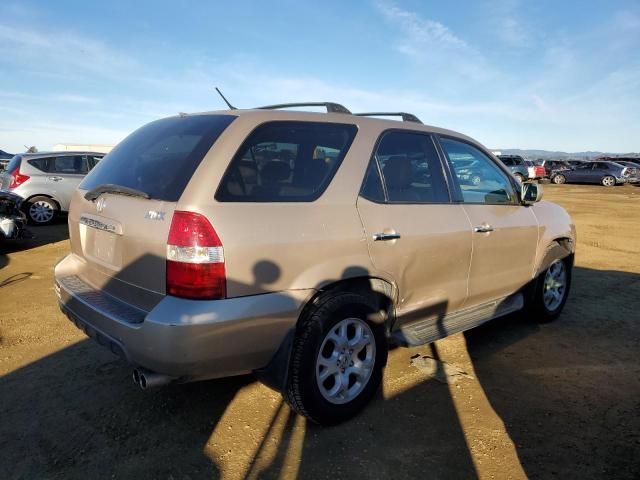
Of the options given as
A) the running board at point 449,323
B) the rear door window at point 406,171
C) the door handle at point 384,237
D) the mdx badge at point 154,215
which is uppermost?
the rear door window at point 406,171

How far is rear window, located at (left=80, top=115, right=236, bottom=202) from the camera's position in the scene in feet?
7.94

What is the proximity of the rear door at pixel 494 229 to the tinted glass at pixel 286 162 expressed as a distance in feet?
3.58

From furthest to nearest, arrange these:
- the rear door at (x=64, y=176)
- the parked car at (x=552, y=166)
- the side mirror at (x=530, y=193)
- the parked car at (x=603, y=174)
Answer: the parked car at (x=552, y=166) → the parked car at (x=603, y=174) → the rear door at (x=64, y=176) → the side mirror at (x=530, y=193)

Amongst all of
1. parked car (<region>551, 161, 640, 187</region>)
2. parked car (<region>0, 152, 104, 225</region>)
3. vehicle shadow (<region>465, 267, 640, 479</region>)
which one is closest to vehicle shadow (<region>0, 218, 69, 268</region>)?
parked car (<region>0, 152, 104, 225</region>)

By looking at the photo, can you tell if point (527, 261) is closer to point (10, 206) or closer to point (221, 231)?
point (221, 231)

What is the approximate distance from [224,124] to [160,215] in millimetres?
623

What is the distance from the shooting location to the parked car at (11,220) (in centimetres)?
747

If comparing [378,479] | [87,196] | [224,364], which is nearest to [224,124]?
[87,196]

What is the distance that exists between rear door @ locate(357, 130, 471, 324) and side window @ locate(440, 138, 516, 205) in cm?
20

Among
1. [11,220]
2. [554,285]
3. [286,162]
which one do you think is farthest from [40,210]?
[554,285]

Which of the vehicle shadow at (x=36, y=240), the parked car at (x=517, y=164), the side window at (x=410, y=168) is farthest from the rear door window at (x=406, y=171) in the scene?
the parked car at (x=517, y=164)

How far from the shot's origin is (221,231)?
223 centimetres

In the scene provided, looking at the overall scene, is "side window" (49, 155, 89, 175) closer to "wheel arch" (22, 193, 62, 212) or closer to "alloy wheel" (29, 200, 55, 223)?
"wheel arch" (22, 193, 62, 212)

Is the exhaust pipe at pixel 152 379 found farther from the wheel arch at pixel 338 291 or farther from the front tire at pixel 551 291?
the front tire at pixel 551 291
